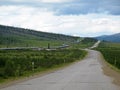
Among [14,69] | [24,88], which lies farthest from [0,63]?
[24,88]

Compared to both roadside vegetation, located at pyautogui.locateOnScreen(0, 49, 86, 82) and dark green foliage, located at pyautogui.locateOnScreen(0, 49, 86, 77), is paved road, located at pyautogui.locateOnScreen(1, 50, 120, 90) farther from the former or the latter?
dark green foliage, located at pyautogui.locateOnScreen(0, 49, 86, 77)

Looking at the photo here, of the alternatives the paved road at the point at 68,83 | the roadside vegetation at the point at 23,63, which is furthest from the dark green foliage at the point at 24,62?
the paved road at the point at 68,83

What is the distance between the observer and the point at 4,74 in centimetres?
3073

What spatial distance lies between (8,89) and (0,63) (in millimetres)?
30458

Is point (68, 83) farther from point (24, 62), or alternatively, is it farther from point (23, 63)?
point (24, 62)

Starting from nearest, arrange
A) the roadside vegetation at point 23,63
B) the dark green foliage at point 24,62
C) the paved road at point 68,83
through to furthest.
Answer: the paved road at point 68,83 < the roadside vegetation at point 23,63 < the dark green foliage at point 24,62

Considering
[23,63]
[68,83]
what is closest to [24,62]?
[23,63]

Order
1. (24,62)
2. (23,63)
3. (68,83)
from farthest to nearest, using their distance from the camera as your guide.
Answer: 1. (24,62)
2. (23,63)
3. (68,83)

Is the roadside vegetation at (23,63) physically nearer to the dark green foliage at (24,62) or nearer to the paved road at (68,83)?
the dark green foliage at (24,62)

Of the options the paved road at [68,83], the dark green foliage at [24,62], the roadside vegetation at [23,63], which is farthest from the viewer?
the dark green foliage at [24,62]

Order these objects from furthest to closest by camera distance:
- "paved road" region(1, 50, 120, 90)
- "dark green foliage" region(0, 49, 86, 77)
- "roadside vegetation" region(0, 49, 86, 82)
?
"dark green foliage" region(0, 49, 86, 77) < "roadside vegetation" region(0, 49, 86, 82) < "paved road" region(1, 50, 120, 90)

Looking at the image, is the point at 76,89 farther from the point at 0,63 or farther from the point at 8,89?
the point at 0,63

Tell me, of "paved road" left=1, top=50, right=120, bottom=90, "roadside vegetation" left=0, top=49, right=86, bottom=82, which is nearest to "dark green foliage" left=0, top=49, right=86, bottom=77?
"roadside vegetation" left=0, top=49, right=86, bottom=82

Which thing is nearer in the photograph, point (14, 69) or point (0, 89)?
point (0, 89)
